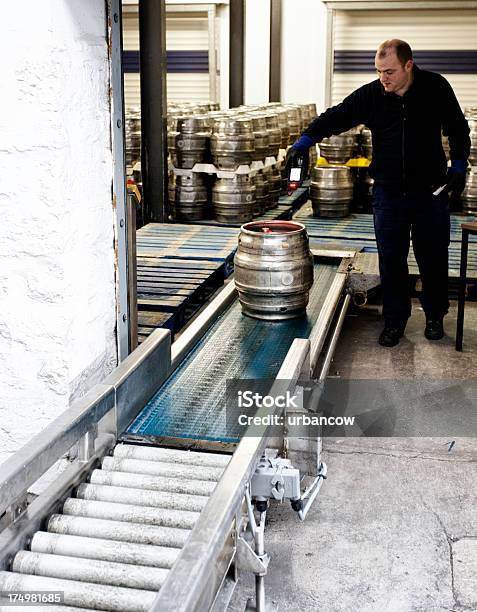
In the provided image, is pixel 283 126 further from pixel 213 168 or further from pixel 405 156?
pixel 405 156

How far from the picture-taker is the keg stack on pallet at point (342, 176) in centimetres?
827

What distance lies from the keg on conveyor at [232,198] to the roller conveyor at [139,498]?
3.93 meters

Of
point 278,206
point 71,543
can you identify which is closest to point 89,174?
point 71,543

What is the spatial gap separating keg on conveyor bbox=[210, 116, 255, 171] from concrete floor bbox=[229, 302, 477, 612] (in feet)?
13.1

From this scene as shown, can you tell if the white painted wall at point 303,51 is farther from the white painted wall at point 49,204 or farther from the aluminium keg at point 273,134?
the white painted wall at point 49,204

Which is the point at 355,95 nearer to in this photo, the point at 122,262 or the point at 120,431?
the point at 122,262

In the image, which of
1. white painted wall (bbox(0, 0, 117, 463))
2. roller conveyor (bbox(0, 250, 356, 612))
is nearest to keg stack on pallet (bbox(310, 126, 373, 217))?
roller conveyor (bbox(0, 250, 356, 612))

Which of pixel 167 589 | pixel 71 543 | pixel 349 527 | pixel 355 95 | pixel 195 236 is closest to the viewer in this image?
pixel 167 589

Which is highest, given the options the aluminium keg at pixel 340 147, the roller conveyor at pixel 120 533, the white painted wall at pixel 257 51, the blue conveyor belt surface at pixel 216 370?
the white painted wall at pixel 257 51

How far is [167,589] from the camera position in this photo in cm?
188

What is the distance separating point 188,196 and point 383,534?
16.1ft

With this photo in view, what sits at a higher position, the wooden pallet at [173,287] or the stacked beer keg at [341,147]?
the stacked beer keg at [341,147]

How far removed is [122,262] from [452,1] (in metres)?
9.84

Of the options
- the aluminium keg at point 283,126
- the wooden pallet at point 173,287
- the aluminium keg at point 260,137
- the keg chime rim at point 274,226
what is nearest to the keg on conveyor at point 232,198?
the aluminium keg at point 260,137
